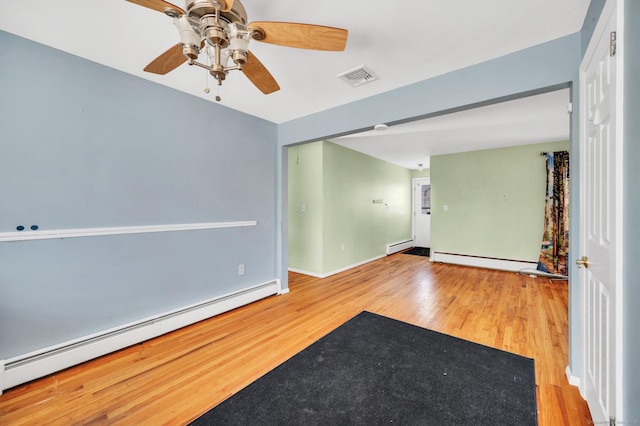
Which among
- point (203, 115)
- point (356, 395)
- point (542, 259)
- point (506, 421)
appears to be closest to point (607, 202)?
point (506, 421)

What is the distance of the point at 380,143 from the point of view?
15.1 ft

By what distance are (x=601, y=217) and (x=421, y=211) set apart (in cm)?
646

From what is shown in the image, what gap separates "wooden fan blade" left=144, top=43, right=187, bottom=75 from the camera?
4.85ft

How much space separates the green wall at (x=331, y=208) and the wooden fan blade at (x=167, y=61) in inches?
115

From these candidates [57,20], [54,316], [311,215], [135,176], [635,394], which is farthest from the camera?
[311,215]

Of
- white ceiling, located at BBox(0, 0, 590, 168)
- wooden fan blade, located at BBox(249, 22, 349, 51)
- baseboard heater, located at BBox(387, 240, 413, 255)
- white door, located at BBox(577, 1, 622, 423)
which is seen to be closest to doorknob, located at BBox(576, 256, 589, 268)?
white door, located at BBox(577, 1, 622, 423)

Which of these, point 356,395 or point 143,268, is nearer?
point 356,395

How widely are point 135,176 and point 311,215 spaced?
271cm

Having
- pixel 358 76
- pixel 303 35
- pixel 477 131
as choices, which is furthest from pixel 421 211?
pixel 303 35

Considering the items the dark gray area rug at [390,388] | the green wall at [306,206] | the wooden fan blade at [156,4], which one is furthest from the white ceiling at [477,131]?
the wooden fan blade at [156,4]

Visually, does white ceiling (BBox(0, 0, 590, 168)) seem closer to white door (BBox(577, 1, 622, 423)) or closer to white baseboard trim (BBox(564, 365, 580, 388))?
white door (BBox(577, 1, 622, 423))

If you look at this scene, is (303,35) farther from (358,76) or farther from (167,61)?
(358,76)

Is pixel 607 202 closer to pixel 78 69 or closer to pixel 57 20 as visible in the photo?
pixel 57 20

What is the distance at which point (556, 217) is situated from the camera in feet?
14.7
